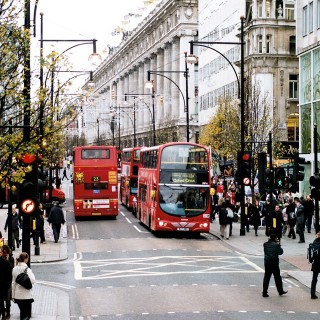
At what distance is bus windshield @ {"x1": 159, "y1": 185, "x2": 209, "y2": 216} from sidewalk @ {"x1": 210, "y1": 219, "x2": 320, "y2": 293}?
1.78 metres

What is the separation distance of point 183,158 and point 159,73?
268 ft

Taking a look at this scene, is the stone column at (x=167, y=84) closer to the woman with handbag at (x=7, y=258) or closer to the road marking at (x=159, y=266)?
the road marking at (x=159, y=266)

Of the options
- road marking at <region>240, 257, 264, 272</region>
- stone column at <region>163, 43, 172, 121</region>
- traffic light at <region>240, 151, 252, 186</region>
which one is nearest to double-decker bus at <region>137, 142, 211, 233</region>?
traffic light at <region>240, 151, 252, 186</region>

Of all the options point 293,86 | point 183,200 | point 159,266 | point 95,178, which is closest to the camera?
point 159,266

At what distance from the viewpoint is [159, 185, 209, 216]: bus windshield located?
3447 cm

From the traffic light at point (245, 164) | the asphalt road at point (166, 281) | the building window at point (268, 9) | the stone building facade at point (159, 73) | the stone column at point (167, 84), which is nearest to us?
the asphalt road at point (166, 281)

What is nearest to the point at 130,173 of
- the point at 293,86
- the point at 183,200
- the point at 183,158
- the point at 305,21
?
the point at 305,21

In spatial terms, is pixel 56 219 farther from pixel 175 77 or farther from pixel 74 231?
pixel 175 77

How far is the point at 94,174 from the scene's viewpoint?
146ft

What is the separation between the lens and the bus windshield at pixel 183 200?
113ft

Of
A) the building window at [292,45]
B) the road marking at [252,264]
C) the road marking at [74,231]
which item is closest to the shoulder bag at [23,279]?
the road marking at [252,264]

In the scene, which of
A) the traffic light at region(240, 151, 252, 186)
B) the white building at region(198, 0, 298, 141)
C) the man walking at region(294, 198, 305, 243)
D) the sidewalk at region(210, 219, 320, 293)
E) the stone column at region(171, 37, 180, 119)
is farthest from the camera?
the stone column at region(171, 37, 180, 119)

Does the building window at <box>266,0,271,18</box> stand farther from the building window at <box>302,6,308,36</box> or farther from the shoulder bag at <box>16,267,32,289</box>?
the shoulder bag at <box>16,267,32,289</box>

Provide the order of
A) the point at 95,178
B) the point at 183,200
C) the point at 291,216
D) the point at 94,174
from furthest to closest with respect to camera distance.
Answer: the point at 95,178 < the point at 94,174 < the point at 183,200 < the point at 291,216
